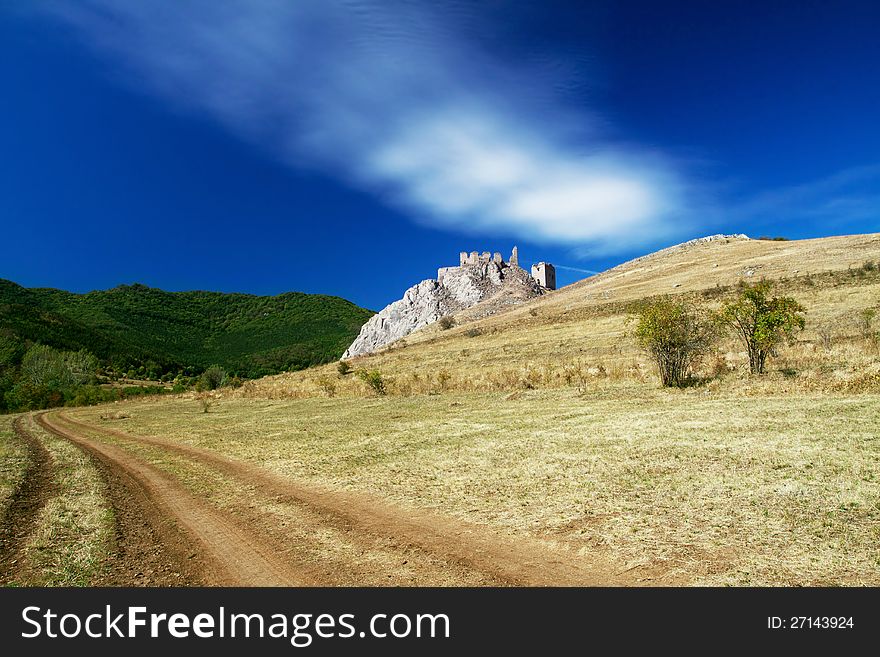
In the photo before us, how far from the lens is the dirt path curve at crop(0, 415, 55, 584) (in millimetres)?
6883

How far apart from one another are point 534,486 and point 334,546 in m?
4.42

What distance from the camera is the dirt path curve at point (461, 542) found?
5945mm

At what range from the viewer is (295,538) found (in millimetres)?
7621

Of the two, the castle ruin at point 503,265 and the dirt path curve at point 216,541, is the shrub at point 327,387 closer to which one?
the dirt path curve at point 216,541

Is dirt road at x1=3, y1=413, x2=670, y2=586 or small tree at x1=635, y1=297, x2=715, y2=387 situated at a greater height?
small tree at x1=635, y1=297, x2=715, y2=387

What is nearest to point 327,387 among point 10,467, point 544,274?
point 10,467

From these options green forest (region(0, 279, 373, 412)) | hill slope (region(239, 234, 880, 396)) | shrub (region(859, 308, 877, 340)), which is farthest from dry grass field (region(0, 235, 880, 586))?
green forest (region(0, 279, 373, 412))

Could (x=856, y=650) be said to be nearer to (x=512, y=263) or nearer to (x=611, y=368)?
(x=611, y=368)

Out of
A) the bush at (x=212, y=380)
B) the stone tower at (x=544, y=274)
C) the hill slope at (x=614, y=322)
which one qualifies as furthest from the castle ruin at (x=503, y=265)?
the bush at (x=212, y=380)

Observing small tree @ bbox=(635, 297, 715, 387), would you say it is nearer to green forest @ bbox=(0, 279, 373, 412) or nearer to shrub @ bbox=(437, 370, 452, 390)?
shrub @ bbox=(437, 370, 452, 390)

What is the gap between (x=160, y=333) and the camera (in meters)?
177

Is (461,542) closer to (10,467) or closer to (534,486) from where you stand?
(534,486)

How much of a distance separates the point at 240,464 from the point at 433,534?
895 cm

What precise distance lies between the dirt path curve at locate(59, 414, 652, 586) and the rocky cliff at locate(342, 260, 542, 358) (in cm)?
10234
